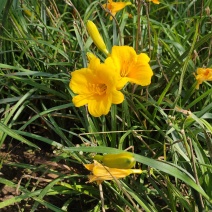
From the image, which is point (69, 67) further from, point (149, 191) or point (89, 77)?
point (149, 191)

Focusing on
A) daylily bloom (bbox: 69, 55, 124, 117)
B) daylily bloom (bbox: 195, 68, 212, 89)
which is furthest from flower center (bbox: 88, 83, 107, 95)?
daylily bloom (bbox: 195, 68, 212, 89)

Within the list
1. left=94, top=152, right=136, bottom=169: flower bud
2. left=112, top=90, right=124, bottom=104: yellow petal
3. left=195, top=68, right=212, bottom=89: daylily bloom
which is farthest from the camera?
left=195, top=68, right=212, bottom=89: daylily bloom

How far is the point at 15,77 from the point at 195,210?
0.81 metres

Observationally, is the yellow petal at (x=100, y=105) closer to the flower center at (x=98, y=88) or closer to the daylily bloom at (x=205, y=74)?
the flower center at (x=98, y=88)

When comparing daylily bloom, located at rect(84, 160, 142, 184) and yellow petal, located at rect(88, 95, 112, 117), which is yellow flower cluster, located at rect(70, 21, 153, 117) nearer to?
yellow petal, located at rect(88, 95, 112, 117)

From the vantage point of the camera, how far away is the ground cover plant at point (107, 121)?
115 cm

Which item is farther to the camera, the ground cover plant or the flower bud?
the ground cover plant

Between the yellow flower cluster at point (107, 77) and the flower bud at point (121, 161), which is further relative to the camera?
the yellow flower cluster at point (107, 77)

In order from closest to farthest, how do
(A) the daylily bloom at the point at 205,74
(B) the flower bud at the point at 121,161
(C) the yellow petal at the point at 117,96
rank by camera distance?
(B) the flower bud at the point at 121,161 → (C) the yellow petal at the point at 117,96 → (A) the daylily bloom at the point at 205,74

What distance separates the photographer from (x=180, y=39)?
6.15 feet

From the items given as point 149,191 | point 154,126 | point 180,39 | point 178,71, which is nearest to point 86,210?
point 149,191

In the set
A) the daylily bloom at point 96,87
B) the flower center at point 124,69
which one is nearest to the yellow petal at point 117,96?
the daylily bloom at point 96,87

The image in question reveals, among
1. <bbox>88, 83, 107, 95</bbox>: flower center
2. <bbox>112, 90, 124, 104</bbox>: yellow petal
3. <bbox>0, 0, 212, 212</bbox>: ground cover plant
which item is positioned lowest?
<bbox>0, 0, 212, 212</bbox>: ground cover plant

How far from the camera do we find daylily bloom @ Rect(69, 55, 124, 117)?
45.1 inches
